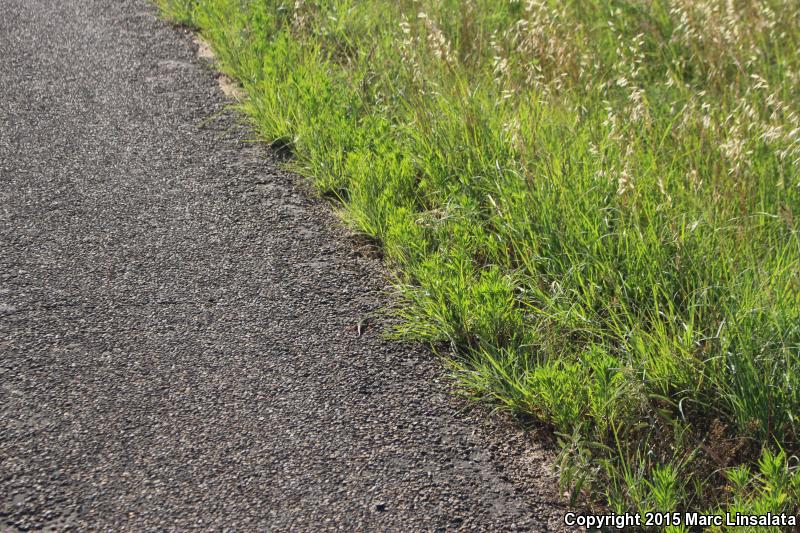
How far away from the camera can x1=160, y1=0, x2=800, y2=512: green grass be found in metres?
2.81

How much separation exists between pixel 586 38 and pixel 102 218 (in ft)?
10.5

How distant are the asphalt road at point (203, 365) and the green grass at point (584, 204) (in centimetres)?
21

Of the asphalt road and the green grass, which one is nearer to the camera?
the asphalt road

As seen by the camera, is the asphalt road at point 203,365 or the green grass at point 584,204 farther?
the green grass at point 584,204

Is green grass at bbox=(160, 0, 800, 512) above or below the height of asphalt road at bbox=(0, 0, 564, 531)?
above

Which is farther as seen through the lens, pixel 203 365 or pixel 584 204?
pixel 584 204

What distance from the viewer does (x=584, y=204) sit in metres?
3.70

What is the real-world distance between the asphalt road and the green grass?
0.69ft

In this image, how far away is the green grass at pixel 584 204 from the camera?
2809mm

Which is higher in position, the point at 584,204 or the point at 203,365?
the point at 584,204

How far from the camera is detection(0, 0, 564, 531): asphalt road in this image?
8.52 feet

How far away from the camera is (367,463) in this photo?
274 cm

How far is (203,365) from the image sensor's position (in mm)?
3127

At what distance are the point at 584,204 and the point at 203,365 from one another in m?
1.70
